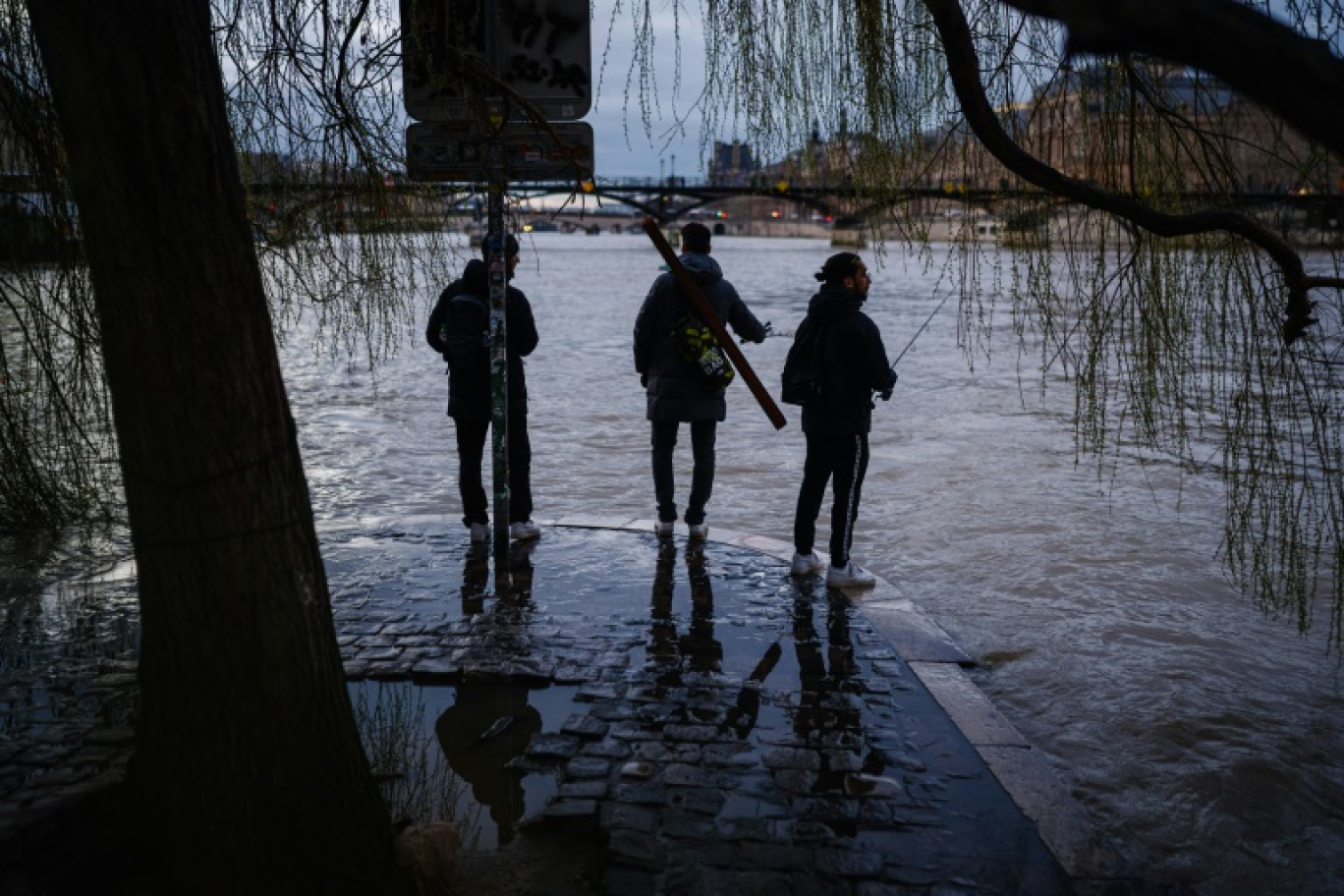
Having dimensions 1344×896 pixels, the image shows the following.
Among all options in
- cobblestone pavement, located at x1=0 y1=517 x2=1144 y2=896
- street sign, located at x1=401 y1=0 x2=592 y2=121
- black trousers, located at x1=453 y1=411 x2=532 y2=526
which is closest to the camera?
cobblestone pavement, located at x1=0 y1=517 x2=1144 y2=896

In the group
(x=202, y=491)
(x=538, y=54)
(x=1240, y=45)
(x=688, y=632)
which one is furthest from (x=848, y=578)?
(x=1240, y=45)

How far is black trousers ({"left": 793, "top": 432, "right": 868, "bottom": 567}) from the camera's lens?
700 centimetres

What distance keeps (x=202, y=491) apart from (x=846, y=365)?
4.34 m

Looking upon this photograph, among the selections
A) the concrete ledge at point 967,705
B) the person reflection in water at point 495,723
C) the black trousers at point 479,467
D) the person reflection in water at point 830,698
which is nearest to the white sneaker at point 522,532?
the black trousers at point 479,467

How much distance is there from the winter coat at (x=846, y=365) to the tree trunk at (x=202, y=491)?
3.96 m

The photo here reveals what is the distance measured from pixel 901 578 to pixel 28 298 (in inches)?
203

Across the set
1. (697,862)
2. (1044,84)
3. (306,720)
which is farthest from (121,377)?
(1044,84)

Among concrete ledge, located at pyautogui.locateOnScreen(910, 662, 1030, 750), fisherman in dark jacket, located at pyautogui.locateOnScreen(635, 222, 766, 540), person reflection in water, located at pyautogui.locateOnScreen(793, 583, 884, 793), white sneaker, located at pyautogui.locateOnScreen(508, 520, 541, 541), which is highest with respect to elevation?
fisherman in dark jacket, located at pyautogui.locateOnScreen(635, 222, 766, 540)

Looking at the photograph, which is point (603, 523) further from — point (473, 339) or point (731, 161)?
point (731, 161)

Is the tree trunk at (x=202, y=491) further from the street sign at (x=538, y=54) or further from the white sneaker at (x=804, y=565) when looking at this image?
the white sneaker at (x=804, y=565)

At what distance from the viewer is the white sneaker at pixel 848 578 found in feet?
23.0

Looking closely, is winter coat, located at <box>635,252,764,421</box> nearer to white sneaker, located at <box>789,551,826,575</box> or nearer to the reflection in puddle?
white sneaker, located at <box>789,551,826,575</box>

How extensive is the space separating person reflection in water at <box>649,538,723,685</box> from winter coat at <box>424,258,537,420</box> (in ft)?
4.76

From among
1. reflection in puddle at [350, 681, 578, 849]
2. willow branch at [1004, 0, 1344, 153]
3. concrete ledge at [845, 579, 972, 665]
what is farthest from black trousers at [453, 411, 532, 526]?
willow branch at [1004, 0, 1344, 153]
